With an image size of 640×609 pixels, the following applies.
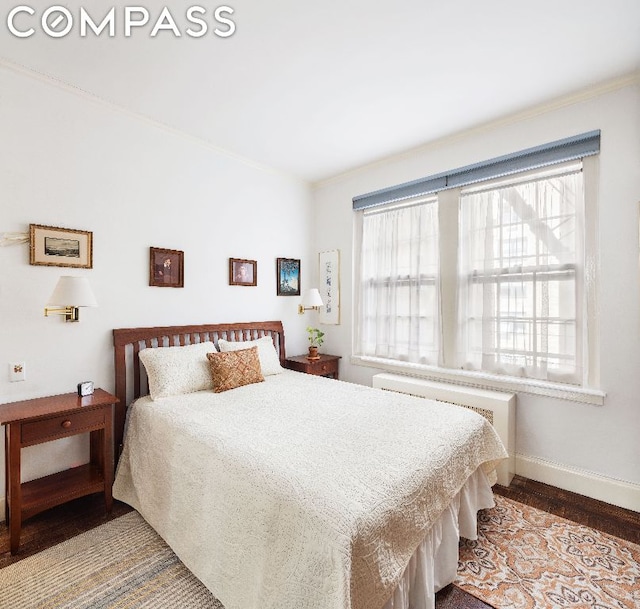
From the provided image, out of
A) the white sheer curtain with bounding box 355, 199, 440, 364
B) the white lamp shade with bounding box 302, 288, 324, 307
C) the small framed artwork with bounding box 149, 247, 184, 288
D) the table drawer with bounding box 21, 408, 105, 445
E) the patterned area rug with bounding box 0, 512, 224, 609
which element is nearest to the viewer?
the patterned area rug with bounding box 0, 512, 224, 609

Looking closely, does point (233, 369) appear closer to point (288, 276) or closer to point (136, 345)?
point (136, 345)

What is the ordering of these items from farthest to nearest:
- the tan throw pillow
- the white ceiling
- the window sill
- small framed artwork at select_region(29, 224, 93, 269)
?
the tan throw pillow, the window sill, small framed artwork at select_region(29, 224, 93, 269), the white ceiling

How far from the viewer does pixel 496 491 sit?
2.55 meters

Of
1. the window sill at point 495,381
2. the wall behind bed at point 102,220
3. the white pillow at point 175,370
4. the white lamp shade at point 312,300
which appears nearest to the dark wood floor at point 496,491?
the wall behind bed at point 102,220

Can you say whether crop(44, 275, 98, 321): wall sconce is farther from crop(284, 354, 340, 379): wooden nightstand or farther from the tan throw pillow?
crop(284, 354, 340, 379): wooden nightstand

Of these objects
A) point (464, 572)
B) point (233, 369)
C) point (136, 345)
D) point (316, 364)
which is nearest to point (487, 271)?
point (316, 364)

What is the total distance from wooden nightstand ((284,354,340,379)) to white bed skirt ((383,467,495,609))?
1.87 meters

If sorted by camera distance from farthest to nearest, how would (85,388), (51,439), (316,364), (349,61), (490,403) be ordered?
(316,364)
(490,403)
(85,388)
(349,61)
(51,439)

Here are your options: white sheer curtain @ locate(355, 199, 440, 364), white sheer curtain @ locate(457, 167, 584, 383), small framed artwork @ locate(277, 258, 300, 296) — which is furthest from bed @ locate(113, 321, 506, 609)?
small framed artwork @ locate(277, 258, 300, 296)

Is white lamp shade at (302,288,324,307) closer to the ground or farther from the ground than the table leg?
farther from the ground

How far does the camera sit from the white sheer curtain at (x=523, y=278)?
8.34 ft

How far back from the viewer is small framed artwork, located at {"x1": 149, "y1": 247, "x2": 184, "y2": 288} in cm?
282

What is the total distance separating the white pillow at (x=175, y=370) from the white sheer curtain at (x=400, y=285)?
1.84m

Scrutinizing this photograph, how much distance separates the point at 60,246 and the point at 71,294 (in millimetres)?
444
